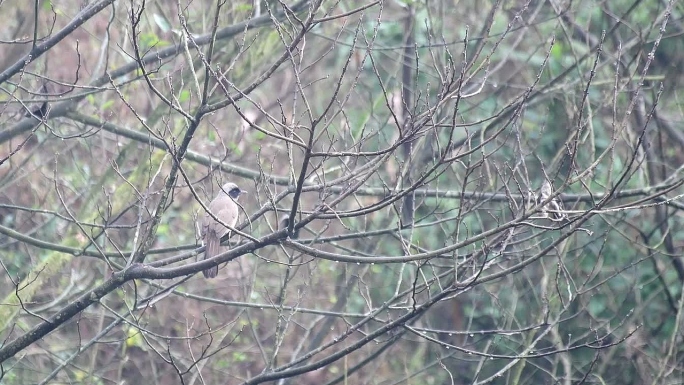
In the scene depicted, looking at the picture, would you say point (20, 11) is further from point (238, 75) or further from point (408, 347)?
point (408, 347)

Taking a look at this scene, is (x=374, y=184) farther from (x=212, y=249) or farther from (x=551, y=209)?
(x=551, y=209)

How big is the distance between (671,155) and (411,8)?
347cm

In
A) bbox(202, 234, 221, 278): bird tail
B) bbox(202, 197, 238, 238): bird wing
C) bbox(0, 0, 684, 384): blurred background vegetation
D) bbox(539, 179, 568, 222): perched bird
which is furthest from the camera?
bbox(202, 197, 238, 238): bird wing

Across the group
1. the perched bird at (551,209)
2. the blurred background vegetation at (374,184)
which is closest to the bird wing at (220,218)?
the blurred background vegetation at (374,184)

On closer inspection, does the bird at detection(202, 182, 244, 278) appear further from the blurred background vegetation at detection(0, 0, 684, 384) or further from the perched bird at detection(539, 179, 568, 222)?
the perched bird at detection(539, 179, 568, 222)

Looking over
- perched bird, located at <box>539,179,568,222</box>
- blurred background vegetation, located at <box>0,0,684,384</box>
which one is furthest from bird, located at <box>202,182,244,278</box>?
perched bird, located at <box>539,179,568,222</box>

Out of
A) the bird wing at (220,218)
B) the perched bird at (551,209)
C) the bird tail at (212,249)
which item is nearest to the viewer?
the perched bird at (551,209)

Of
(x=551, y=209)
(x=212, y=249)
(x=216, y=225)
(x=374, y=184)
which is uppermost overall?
(x=374, y=184)

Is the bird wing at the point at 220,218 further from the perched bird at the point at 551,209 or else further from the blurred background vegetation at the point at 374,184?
the perched bird at the point at 551,209

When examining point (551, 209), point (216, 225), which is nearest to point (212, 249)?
point (216, 225)

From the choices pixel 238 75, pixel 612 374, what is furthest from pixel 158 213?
pixel 612 374

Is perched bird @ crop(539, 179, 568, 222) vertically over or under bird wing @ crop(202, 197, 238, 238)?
under

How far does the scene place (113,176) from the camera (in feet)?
21.3

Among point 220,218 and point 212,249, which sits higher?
point 220,218
